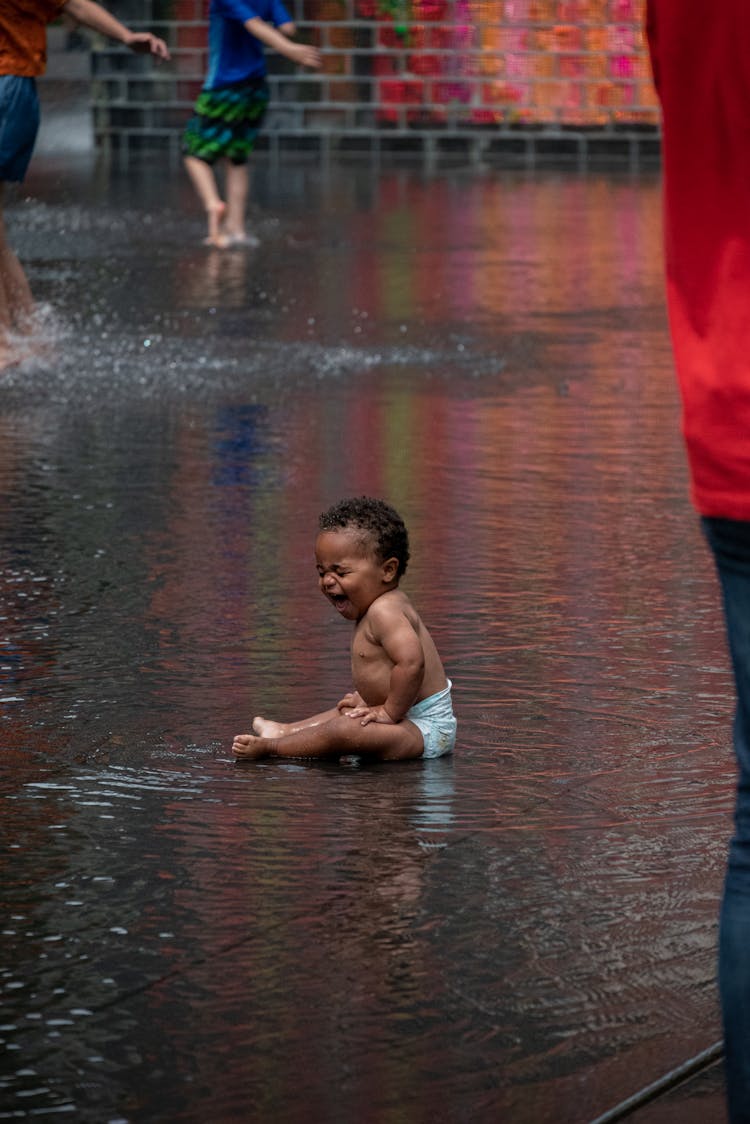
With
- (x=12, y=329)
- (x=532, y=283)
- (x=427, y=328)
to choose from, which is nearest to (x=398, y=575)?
(x=12, y=329)

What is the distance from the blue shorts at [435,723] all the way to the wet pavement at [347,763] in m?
0.06

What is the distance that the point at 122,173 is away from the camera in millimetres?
20250

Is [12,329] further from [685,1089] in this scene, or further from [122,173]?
[122,173]

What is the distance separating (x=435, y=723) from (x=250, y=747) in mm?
331

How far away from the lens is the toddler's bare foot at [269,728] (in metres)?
4.29

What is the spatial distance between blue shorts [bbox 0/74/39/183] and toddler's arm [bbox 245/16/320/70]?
2.77 m

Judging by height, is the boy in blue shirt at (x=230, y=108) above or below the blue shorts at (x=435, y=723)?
above

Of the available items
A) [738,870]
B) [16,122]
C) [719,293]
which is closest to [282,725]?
[738,870]

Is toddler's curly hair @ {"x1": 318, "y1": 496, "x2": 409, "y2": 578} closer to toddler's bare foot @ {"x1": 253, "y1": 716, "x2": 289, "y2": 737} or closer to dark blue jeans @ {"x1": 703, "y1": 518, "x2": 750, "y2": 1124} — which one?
toddler's bare foot @ {"x1": 253, "y1": 716, "x2": 289, "y2": 737}

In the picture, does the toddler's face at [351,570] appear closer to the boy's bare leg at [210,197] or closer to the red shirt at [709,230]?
the red shirt at [709,230]

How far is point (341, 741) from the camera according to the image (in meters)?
4.27

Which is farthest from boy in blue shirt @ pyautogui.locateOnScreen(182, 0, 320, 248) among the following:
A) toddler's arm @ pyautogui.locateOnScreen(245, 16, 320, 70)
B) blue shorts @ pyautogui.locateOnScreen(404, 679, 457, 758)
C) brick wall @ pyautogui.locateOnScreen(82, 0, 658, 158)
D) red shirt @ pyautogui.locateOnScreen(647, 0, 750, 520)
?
red shirt @ pyautogui.locateOnScreen(647, 0, 750, 520)

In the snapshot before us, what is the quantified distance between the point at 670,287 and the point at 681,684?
7.41ft

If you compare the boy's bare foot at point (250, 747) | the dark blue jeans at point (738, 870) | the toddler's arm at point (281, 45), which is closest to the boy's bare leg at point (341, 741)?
the boy's bare foot at point (250, 747)
